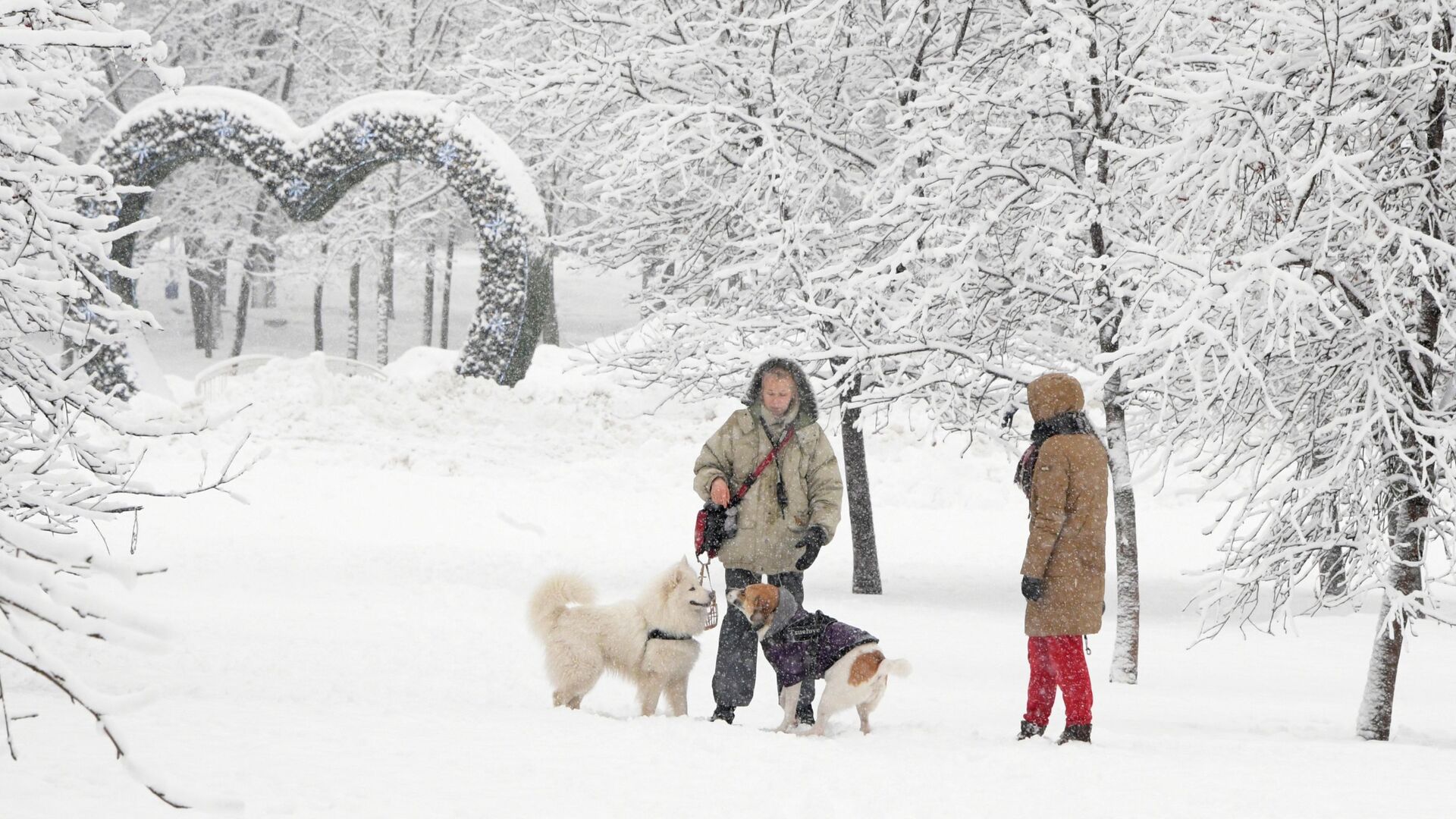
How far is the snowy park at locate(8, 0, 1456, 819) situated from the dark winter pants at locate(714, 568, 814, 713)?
0.02 metres

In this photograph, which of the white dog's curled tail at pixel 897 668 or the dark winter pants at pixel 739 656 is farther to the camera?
the dark winter pants at pixel 739 656

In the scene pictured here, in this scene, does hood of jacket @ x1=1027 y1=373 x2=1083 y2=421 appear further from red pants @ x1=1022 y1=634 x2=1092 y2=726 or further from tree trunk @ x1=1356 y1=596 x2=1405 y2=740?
tree trunk @ x1=1356 y1=596 x2=1405 y2=740

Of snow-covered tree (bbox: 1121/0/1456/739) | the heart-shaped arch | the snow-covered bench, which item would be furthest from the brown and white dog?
the snow-covered bench

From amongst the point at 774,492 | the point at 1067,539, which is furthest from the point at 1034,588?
the point at 774,492

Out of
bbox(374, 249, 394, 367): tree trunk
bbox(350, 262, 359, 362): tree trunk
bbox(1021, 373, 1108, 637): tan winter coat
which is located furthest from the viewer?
bbox(374, 249, 394, 367): tree trunk

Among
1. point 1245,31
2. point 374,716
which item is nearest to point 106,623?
point 374,716

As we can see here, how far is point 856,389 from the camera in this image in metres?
11.8

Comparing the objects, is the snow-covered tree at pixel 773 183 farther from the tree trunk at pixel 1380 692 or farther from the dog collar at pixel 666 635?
the dog collar at pixel 666 635

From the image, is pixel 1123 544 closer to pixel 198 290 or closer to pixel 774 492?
pixel 774 492

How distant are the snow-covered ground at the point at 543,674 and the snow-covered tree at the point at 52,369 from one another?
28 centimetres

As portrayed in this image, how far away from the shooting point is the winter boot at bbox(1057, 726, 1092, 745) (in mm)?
5633

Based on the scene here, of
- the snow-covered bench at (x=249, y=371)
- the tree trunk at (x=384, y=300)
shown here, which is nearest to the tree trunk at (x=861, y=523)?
the snow-covered bench at (x=249, y=371)

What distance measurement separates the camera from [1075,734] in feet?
18.5

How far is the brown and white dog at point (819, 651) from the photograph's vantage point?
560cm
